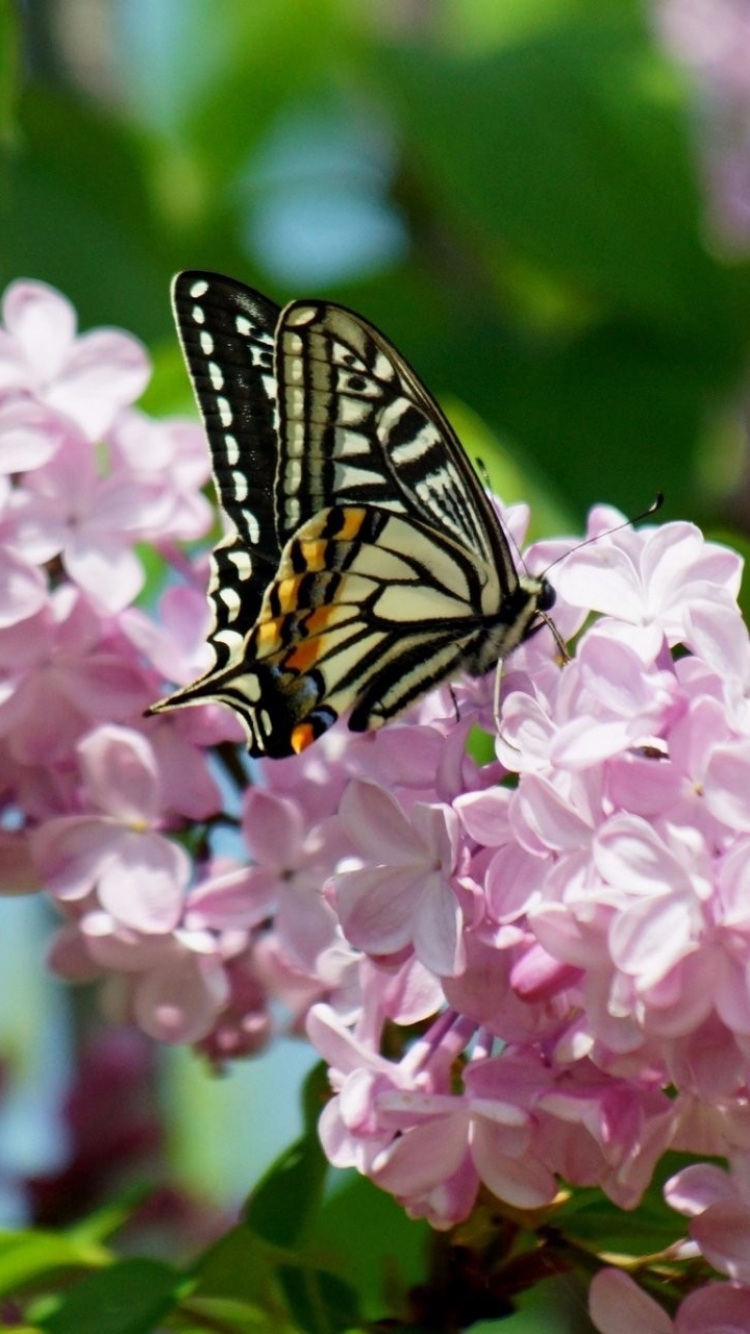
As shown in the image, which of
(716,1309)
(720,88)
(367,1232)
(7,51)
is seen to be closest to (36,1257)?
(367,1232)

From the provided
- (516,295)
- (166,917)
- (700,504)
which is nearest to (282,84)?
(516,295)

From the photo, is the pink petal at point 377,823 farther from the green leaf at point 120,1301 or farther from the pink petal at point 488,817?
the green leaf at point 120,1301

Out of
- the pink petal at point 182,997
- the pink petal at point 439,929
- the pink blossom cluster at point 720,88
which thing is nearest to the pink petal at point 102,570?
the pink petal at point 182,997

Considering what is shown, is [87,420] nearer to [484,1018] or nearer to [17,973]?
[484,1018]

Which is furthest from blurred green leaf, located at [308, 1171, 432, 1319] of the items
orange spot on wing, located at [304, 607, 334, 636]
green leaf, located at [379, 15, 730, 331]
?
green leaf, located at [379, 15, 730, 331]

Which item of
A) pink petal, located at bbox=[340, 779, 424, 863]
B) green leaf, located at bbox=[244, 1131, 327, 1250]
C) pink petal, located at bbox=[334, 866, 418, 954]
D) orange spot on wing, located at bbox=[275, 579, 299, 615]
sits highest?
orange spot on wing, located at bbox=[275, 579, 299, 615]

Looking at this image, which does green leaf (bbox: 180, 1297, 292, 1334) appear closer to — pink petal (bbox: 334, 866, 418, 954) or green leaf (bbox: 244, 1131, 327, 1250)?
green leaf (bbox: 244, 1131, 327, 1250)

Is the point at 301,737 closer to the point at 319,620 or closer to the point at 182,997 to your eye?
the point at 319,620
